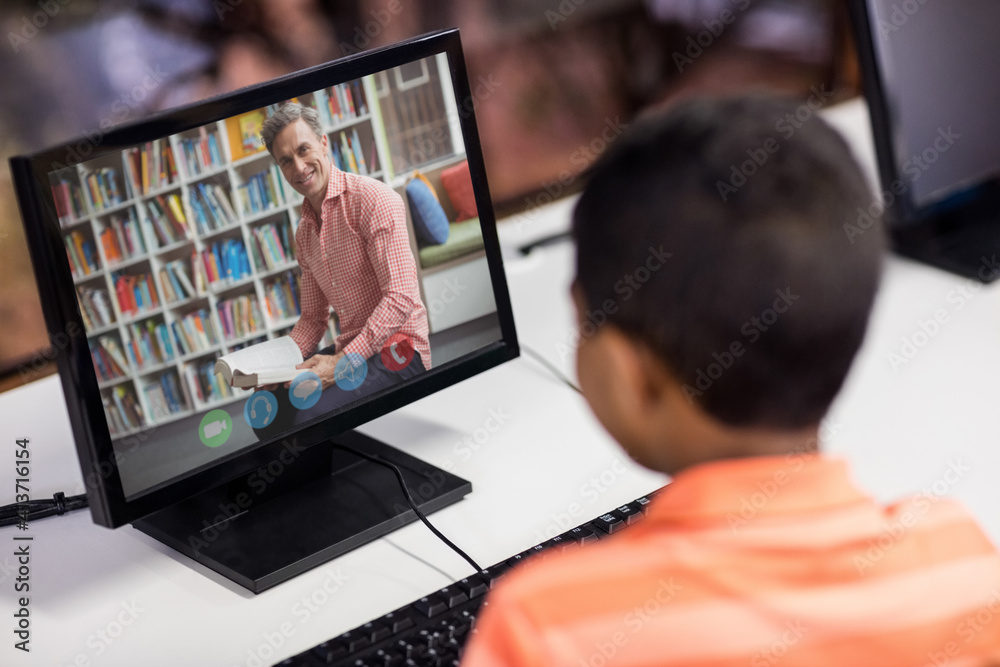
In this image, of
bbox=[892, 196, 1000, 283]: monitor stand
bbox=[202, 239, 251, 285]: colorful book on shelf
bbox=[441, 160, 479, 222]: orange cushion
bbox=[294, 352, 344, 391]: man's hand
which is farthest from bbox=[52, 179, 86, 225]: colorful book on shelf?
bbox=[892, 196, 1000, 283]: monitor stand

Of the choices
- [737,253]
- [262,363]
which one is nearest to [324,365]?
[262,363]

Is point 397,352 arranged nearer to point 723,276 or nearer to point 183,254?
point 183,254

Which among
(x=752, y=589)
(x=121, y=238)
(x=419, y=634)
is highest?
(x=121, y=238)

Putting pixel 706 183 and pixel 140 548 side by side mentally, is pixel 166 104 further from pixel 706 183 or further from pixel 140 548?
pixel 706 183

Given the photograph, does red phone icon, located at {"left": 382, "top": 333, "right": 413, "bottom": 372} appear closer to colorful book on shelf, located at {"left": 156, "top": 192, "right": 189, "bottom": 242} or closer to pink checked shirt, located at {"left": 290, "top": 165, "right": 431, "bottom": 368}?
pink checked shirt, located at {"left": 290, "top": 165, "right": 431, "bottom": 368}

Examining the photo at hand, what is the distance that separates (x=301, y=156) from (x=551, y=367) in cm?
47

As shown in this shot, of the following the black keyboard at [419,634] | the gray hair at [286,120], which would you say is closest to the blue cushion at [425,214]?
the gray hair at [286,120]

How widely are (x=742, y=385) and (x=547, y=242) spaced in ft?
3.26

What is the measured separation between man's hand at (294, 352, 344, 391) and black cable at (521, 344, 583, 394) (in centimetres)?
35

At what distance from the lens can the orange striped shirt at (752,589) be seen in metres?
0.54

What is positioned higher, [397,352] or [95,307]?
[95,307]

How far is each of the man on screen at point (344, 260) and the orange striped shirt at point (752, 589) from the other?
0.42 meters

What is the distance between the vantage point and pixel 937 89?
4.33 feet

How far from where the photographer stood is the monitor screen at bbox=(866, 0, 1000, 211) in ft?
4.17
